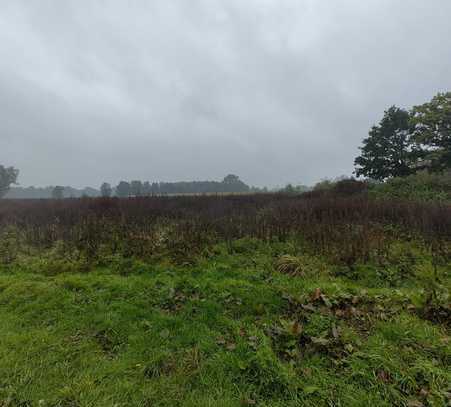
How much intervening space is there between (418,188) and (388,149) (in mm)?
6563

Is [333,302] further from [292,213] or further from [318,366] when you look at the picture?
[292,213]

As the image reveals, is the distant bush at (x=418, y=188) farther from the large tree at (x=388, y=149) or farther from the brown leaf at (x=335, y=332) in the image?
the brown leaf at (x=335, y=332)

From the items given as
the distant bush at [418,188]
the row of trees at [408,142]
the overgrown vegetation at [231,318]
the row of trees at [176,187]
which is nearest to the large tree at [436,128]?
the row of trees at [408,142]

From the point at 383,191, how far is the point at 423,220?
22.5 feet

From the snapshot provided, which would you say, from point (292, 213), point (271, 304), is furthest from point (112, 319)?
point (292, 213)

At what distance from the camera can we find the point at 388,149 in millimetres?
15992

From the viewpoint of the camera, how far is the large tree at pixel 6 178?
4453 cm

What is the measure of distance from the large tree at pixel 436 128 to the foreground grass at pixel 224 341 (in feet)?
47.6

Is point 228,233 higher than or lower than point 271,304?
higher

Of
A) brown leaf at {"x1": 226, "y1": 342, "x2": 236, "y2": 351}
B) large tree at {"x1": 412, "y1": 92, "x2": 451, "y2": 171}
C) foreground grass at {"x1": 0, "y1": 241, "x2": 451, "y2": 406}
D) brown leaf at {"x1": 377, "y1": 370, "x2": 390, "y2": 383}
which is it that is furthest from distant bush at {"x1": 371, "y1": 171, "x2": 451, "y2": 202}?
brown leaf at {"x1": 226, "y1": 342, "x2": 236, "y2": 351}

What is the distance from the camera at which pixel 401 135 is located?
15797 mm

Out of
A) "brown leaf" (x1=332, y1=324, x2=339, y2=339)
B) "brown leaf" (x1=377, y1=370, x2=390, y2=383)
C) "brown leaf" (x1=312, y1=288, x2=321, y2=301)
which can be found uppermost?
"brown leaf" (x1=312, y1=288, x2=321, y2=301)

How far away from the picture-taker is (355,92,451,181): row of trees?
1298 centimetres

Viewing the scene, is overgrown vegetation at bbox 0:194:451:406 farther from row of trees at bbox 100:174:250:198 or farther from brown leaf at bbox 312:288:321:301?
row of trees at bbox 100:174:250:198
